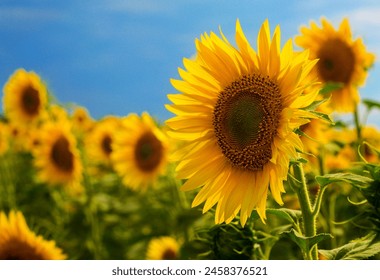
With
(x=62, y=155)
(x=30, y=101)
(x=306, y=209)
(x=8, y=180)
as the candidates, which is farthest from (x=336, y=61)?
(x=8, y=180)

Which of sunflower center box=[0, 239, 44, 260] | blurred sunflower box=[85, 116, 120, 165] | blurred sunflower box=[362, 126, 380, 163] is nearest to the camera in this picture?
sunflower center box=[0, 239, 44, 260]

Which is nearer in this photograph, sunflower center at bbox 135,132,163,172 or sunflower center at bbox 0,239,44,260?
sunflower center at bbox 0,239,44,260

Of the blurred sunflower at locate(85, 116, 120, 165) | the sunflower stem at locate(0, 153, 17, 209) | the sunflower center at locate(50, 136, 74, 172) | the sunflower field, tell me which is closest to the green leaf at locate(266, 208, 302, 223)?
the sunflower field

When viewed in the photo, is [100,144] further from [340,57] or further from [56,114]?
[340,57]

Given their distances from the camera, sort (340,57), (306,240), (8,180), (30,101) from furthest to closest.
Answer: (8,180), (30,101), (340,57), (306,240)

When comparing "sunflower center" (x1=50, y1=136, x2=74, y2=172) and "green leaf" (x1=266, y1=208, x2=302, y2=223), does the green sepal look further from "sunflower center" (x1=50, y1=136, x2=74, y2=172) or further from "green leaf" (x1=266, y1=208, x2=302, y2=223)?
"sunflower center" (x1=50, y1=136, x2=74, y2=172)

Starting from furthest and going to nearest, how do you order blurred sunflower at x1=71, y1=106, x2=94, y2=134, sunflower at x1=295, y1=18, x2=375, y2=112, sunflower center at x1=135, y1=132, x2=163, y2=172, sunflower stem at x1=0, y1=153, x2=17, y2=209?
blurred sunflower at x1=71, y1=106, x2=94, y2=134 → sunflower stem at x1=0, y1=153, x2=17, y2=209 → sunflower center at x1=135, y1=132, x2=163, y2=172 → sunflower at x1=295, y1=18, x2=375, y2=112

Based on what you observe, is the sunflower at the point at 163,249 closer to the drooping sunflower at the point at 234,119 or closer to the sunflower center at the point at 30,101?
the sunflower center at the point at 30,101

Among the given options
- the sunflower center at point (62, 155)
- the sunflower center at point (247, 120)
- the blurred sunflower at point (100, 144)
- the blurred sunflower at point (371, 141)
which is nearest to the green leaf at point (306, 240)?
the sunflower center at point (247, 120)
